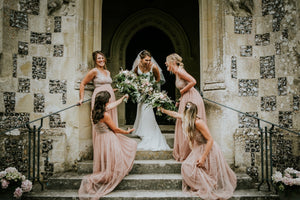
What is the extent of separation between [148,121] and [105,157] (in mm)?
1504

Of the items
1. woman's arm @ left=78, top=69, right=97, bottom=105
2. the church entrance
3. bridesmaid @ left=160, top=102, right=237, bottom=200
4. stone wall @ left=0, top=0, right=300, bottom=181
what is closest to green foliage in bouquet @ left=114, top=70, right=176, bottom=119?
woman's arm @ left=78, top=69, right=97, bottom=105

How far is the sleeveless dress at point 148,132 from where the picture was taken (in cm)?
508

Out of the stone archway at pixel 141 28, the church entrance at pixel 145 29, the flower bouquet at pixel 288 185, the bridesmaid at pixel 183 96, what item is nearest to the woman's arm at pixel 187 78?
the bridesmaid at pixel 183 96

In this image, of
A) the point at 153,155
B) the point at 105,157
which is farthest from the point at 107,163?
the point at 153,155

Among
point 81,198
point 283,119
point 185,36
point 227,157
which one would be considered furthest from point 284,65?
point 81,198

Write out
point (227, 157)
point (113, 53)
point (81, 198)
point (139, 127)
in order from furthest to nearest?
1. point (113, 53)
2. point (139, 127)
3. point (227, 157)
4. point (81, 198)

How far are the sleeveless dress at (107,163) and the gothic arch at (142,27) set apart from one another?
383 cm

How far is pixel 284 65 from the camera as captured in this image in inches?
194

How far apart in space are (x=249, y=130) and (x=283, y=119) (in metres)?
0.65

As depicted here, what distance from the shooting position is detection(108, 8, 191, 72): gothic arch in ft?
25.6

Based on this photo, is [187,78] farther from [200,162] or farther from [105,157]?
[105,157]

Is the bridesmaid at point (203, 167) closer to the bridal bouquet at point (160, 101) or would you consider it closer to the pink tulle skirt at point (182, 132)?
→ the pink tulle skirt at point (182, 132)

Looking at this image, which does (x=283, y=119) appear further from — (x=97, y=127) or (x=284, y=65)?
(x=97, y=127)

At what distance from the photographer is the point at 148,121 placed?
17.5 ft
